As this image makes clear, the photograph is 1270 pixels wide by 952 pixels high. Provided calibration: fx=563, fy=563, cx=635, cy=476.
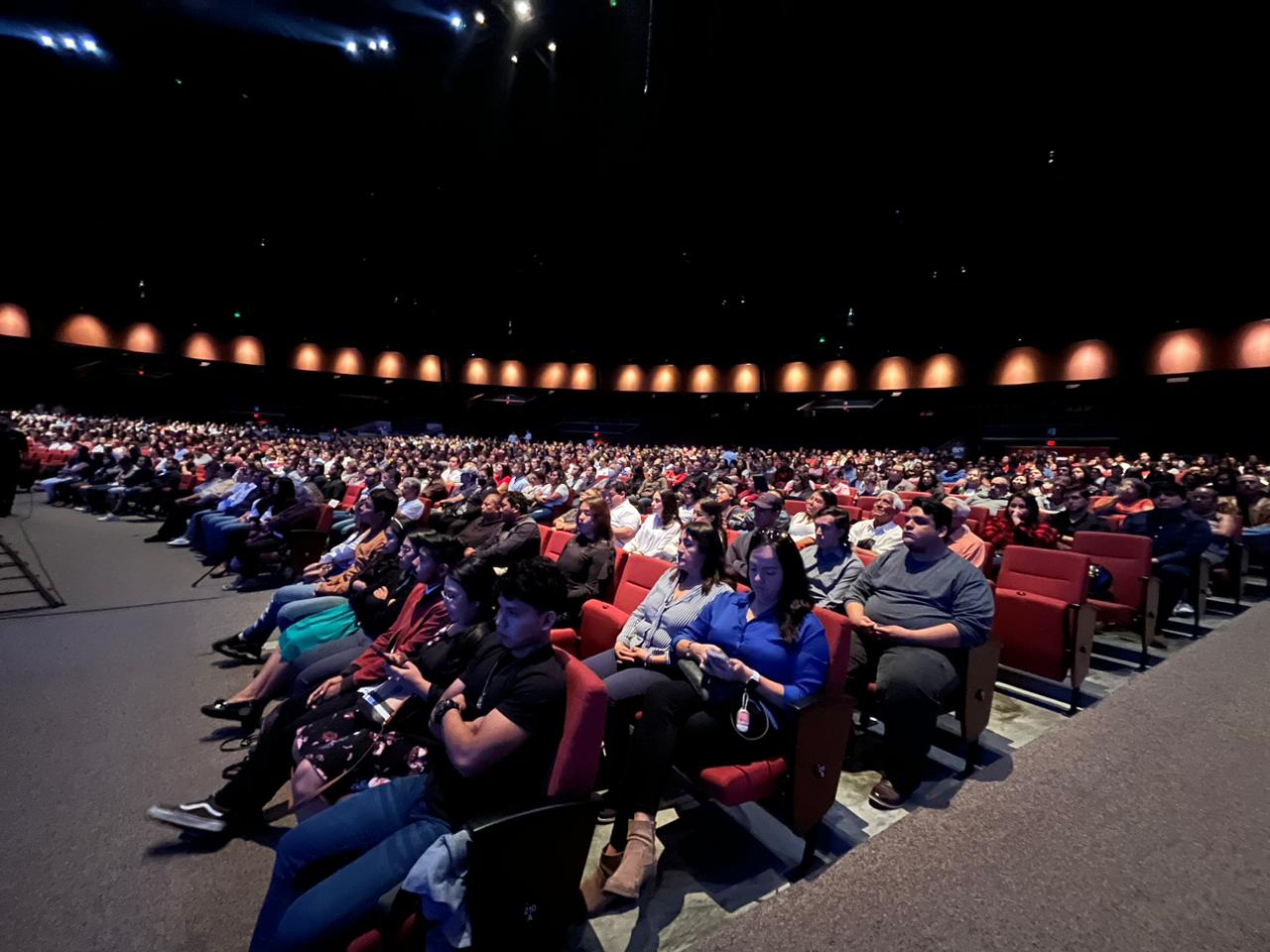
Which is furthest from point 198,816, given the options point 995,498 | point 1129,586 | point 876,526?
point 995,498

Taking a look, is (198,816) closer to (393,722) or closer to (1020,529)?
(393,722)

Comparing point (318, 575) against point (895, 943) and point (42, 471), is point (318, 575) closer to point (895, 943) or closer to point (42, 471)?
point (895, 943)

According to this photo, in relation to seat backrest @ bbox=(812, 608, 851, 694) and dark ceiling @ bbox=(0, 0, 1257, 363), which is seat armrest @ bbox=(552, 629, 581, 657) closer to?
seat backrest @ bbox=(812, 608, 851, 694)

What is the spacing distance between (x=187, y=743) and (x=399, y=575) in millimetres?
1300

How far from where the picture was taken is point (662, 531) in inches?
209

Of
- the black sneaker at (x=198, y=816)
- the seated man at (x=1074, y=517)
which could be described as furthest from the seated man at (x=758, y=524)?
the seated man at (x=1074, y=517)

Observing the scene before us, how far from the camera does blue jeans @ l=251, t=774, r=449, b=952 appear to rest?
4.71 ft

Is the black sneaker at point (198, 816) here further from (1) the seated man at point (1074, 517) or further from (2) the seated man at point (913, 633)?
(1) the seated man at point (1074, 517)

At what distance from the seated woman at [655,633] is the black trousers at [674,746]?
1.12ft

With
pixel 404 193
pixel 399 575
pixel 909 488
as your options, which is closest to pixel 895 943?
pixel 399 575

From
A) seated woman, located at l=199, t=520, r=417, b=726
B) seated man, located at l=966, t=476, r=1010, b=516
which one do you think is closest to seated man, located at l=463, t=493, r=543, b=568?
seated woman, located at l=199, t=520, r=417, b=726

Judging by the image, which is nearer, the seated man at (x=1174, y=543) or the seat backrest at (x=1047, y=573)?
the seat backrest at (x=1047, y=573)

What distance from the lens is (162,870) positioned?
2.08 metres

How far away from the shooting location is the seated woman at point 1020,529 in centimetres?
476
